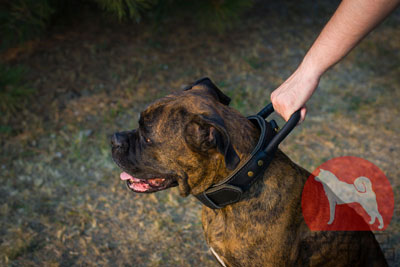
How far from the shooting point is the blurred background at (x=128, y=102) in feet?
11.1

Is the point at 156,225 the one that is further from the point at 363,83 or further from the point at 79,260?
the point at 363,83

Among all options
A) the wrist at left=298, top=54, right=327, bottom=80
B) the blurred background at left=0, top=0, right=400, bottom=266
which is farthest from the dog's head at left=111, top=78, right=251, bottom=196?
the blurred background at left=0, top=0, right=400, bottom=266

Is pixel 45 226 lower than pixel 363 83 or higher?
lower

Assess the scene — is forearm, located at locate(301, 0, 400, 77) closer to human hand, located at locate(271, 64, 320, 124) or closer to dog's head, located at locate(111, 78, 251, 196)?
human hand, located at locate(271, 64, 320, 124)

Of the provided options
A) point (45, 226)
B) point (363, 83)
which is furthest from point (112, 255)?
point (363, 83)

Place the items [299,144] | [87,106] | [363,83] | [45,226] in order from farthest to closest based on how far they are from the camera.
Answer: [363,83] < [87,106] < [299,144] < [45,226]

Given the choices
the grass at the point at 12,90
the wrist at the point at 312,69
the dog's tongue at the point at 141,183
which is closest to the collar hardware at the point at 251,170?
the wrist at the point at 312,69

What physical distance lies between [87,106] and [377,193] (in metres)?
3.40

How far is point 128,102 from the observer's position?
16.3 feet

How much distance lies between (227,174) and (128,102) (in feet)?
10.2

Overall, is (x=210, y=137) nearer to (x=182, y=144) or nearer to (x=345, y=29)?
(x=182, y=144)

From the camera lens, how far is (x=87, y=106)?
4875 mm

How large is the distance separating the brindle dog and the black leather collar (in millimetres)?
57

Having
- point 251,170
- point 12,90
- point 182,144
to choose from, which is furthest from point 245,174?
point 12,90
